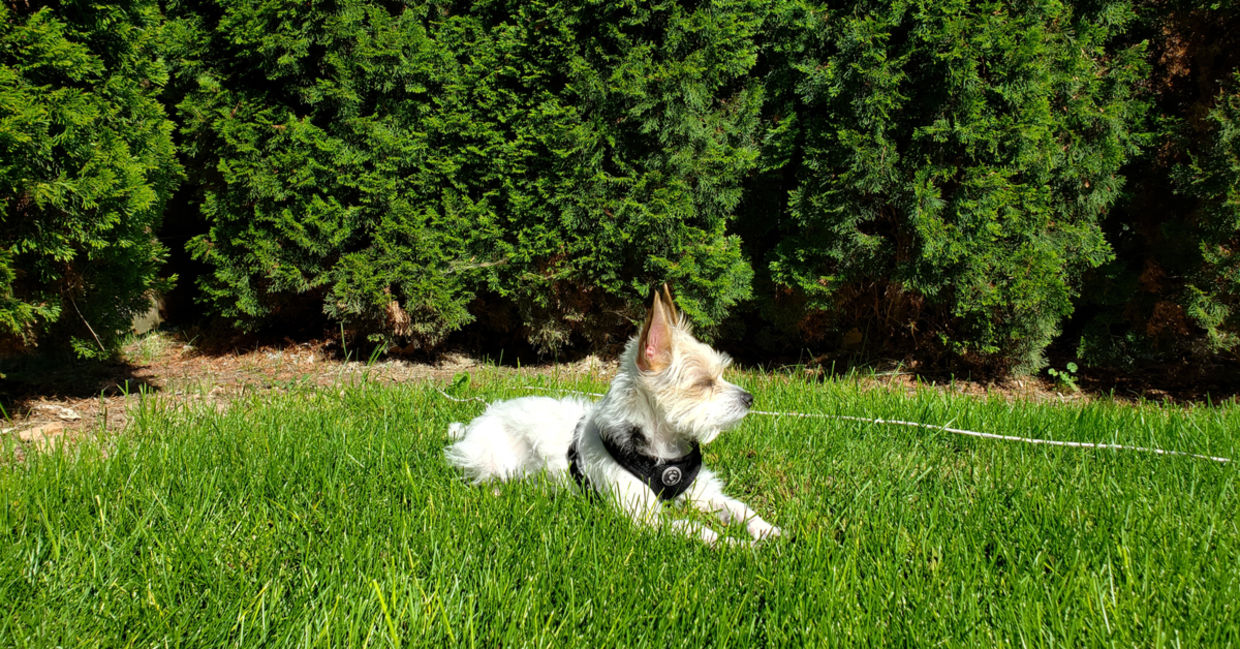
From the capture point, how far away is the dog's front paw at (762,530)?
2.62 m

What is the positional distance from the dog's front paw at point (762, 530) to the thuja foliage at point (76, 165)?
15.9 feet

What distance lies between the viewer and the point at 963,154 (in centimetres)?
589

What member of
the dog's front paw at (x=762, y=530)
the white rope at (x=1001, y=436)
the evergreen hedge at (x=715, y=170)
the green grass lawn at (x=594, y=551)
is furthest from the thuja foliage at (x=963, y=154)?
the dog's front paw at (x=762, y=530)

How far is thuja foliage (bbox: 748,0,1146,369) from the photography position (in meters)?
5.64

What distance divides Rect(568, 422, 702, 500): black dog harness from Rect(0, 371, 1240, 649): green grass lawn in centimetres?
26

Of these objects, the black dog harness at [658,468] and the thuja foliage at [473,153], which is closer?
the black dog harness at [658,468]

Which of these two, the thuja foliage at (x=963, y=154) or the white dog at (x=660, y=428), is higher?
the thuja foliage at (x=963, y=154)

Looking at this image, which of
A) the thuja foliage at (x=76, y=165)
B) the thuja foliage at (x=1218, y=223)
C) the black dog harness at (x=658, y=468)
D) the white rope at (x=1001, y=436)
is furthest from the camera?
the thuja foliage at (x=1218, y=223)

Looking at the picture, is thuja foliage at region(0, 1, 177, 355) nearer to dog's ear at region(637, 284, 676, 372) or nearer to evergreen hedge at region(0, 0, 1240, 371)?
evergreen hedge at region(0, 0, 1240, 371)

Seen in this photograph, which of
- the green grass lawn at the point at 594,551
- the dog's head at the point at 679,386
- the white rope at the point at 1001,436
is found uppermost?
the dog's head at the point at 679,386

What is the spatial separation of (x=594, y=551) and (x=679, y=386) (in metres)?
0.86

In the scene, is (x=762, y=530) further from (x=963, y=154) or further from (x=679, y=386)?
(x=963, y=154)

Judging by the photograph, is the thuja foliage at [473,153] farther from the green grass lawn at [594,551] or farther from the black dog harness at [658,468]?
the black dog harness at [658,468]

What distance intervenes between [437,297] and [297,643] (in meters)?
5.02
